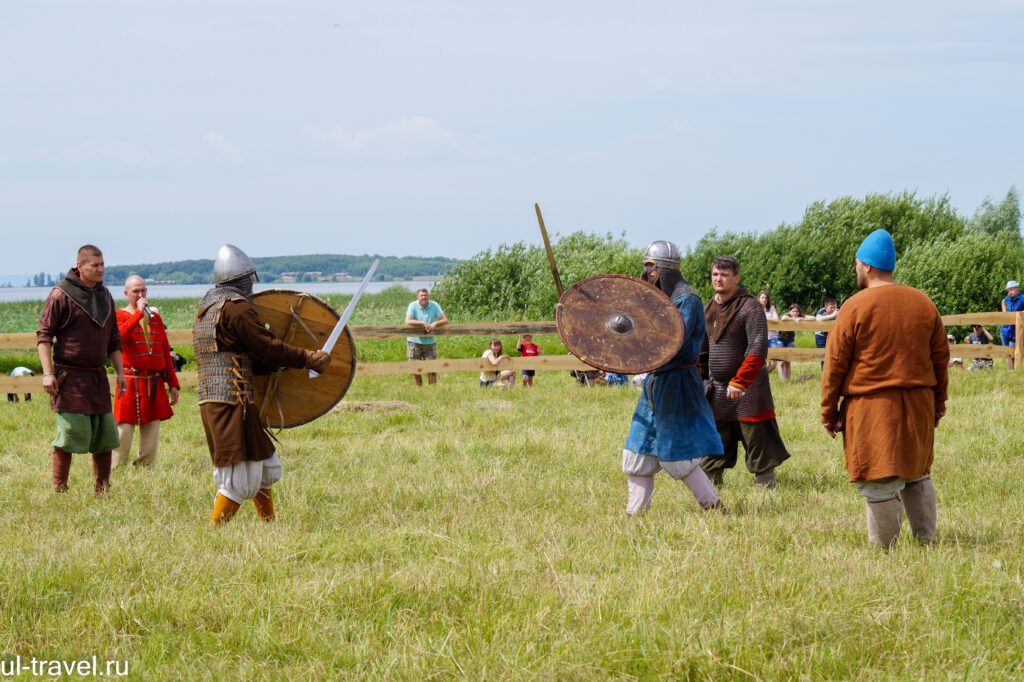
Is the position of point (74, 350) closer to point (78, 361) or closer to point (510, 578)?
point (78, 361)

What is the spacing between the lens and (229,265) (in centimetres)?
506

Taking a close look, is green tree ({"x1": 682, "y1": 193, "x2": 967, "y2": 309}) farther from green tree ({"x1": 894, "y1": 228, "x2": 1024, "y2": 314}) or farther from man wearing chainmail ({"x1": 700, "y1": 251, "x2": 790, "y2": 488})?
man wearing chainmail ({"x1": 700, "y1": 251, "x2": 790, "y2": 488})

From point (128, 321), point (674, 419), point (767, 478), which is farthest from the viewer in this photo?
point (128, 321)

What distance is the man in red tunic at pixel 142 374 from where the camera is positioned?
733cm

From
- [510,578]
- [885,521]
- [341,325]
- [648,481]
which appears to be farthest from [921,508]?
[341,325]

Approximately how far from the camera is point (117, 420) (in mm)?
7414

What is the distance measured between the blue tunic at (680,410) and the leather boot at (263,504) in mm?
2125

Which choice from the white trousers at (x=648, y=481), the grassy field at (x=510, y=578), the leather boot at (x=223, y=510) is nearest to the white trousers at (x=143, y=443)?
the grassy field at (x=510, y=578)

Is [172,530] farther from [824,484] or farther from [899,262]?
[899,262]

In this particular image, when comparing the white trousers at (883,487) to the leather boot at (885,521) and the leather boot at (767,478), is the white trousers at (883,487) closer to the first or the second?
the leather boot at (885,521)

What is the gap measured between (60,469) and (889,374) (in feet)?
17.7

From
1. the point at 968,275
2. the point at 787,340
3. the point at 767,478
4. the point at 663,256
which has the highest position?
the point at 663,256

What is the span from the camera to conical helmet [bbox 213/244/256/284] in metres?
5.05

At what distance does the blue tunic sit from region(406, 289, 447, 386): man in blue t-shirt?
6.55 meters
